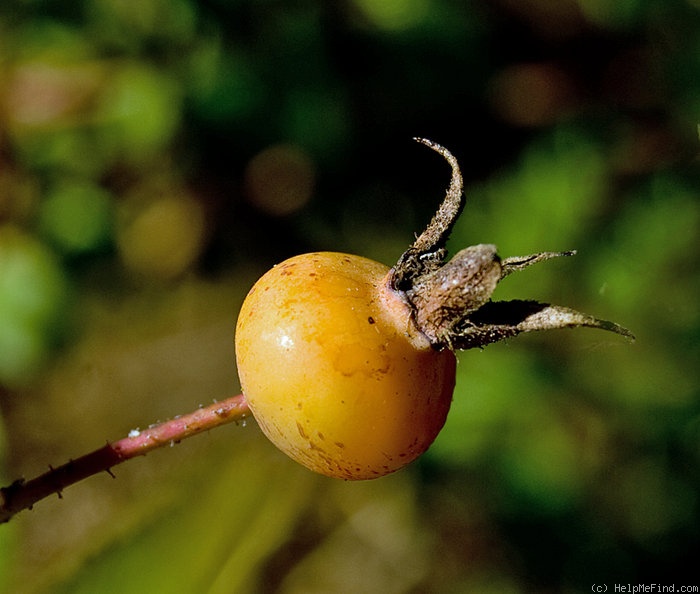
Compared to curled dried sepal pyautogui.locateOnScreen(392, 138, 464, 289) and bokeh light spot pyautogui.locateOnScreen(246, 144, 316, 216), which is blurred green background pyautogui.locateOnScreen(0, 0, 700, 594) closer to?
bokeh light spot pyautogui.locateOnScreen(246, 144, 316, 216)

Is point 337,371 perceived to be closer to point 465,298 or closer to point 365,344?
point 365,344

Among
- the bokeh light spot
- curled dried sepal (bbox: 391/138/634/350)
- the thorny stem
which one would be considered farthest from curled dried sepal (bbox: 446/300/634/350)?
the bokeh light spot

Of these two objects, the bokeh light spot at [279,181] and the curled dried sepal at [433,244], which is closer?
the curled dried sepal at [433,244]

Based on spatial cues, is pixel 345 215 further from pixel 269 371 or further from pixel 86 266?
pixel 269 371

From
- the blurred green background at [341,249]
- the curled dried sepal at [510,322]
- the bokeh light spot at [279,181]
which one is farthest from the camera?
the bokeh light spot at [279,181]

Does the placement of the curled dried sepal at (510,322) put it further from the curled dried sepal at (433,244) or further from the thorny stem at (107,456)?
A: the thorny stem at (107,456)

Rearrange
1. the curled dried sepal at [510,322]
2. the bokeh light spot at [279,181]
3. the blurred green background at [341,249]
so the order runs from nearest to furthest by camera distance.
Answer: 1. the curled dried sepal at [510,322]
2. the blurred green background at [341,249]
3. the bokeh light spot at [279,181]

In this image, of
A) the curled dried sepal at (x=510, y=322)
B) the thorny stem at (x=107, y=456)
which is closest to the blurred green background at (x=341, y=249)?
the thorny stem at (x=107, y=456)

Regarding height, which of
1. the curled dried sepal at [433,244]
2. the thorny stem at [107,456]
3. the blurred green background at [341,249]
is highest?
the curled dried sepal at [433,244]
